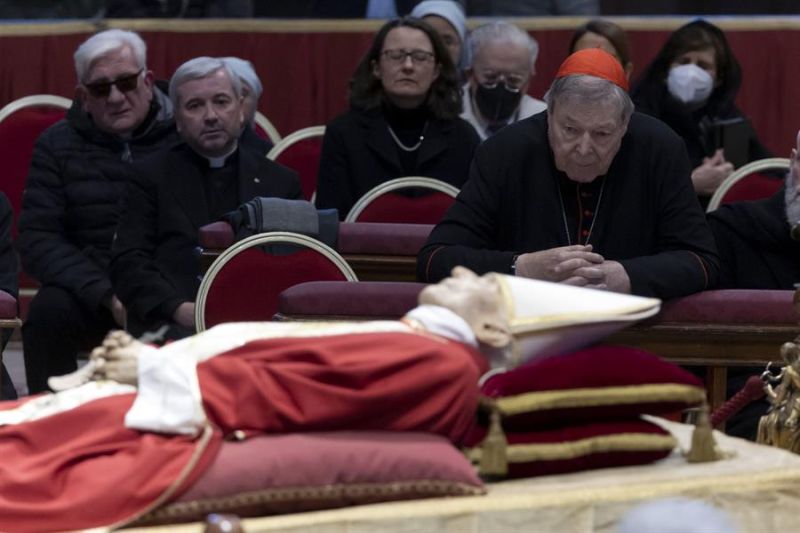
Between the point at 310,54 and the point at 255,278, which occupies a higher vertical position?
the point at 310,54

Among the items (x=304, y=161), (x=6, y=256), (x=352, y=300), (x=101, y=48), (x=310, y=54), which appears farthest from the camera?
(x=310, y=54)

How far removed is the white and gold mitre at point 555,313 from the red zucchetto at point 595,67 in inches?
54.0

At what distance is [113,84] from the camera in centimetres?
657

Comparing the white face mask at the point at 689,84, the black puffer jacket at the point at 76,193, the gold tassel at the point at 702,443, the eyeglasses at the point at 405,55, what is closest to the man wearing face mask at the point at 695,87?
the white face mask at the point at 689,84

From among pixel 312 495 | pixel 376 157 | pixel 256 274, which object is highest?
pixel 376 157

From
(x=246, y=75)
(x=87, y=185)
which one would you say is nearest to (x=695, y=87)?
(x=246, y=75)

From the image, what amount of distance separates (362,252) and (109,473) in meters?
2.28

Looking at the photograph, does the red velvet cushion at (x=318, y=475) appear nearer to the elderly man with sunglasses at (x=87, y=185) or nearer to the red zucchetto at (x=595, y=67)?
the red zucchetto at (x=595, y=67)

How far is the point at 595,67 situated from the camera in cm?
490

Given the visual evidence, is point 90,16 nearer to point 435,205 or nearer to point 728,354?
point 435,205

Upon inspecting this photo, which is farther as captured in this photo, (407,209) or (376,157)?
(376,157)

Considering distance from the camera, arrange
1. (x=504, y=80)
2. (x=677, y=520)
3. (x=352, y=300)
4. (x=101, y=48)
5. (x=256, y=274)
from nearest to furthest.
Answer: (x=677, y=520) < (x=352, y=300) < (x=256, y=274) < (x=101, y=48) < (x=504, y=80)

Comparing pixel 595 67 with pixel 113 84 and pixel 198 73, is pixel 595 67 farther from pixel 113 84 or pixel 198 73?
pixel 113 84

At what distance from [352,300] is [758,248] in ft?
4.50
